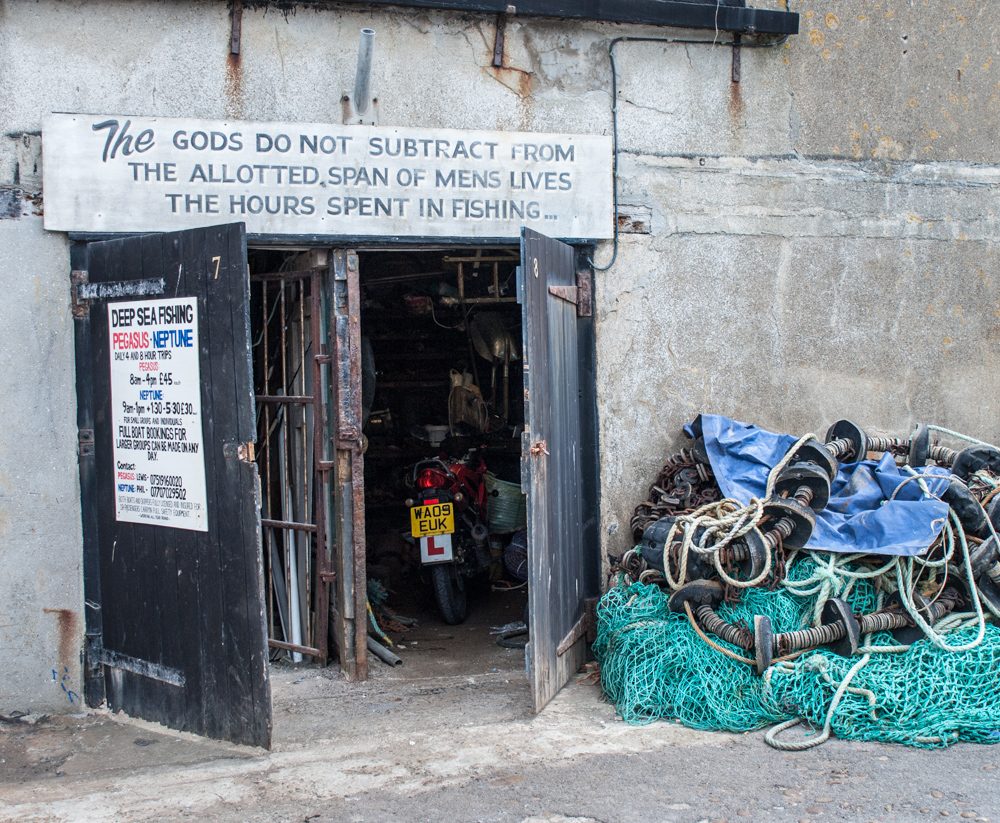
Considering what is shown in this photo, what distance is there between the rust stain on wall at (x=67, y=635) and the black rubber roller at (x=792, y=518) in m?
3.53

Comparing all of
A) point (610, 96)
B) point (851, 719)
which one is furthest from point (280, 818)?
point (610, 96)

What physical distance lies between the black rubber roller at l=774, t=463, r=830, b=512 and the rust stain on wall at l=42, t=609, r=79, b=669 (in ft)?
12.1

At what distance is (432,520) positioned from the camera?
7.45m

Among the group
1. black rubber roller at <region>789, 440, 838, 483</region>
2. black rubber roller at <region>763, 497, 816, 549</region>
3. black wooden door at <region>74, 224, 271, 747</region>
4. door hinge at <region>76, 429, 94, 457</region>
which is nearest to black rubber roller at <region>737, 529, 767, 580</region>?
black rubber roller at <region>763, 497, 816, 549</region>

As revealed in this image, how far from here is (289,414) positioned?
6.44m

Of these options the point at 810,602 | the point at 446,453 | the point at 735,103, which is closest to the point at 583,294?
the point at 735,103

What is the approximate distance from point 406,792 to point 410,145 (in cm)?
324

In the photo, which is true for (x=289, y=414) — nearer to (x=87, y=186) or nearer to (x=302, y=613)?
(x=302, y=613)

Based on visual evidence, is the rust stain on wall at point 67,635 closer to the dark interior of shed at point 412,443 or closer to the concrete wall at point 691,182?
the concrete wall at point 691,182

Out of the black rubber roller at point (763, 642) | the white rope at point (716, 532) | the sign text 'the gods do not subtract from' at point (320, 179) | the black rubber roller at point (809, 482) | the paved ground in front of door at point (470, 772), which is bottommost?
the paved ground in front of door at point (470, 772)

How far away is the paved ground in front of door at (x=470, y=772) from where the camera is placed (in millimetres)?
4172

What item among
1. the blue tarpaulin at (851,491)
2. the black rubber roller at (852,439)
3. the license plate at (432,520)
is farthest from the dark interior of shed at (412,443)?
the black rubber roller at (852,439)

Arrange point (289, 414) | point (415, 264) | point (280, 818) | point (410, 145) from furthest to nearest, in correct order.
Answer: point (415, 264) < point (289, 414) < point (410, 145) < point (280, 818)

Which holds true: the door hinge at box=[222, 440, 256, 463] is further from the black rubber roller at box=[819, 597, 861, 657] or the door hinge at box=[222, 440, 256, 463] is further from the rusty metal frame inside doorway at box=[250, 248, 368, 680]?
the black rubber roller at box=[819, 597, 861, 657]
